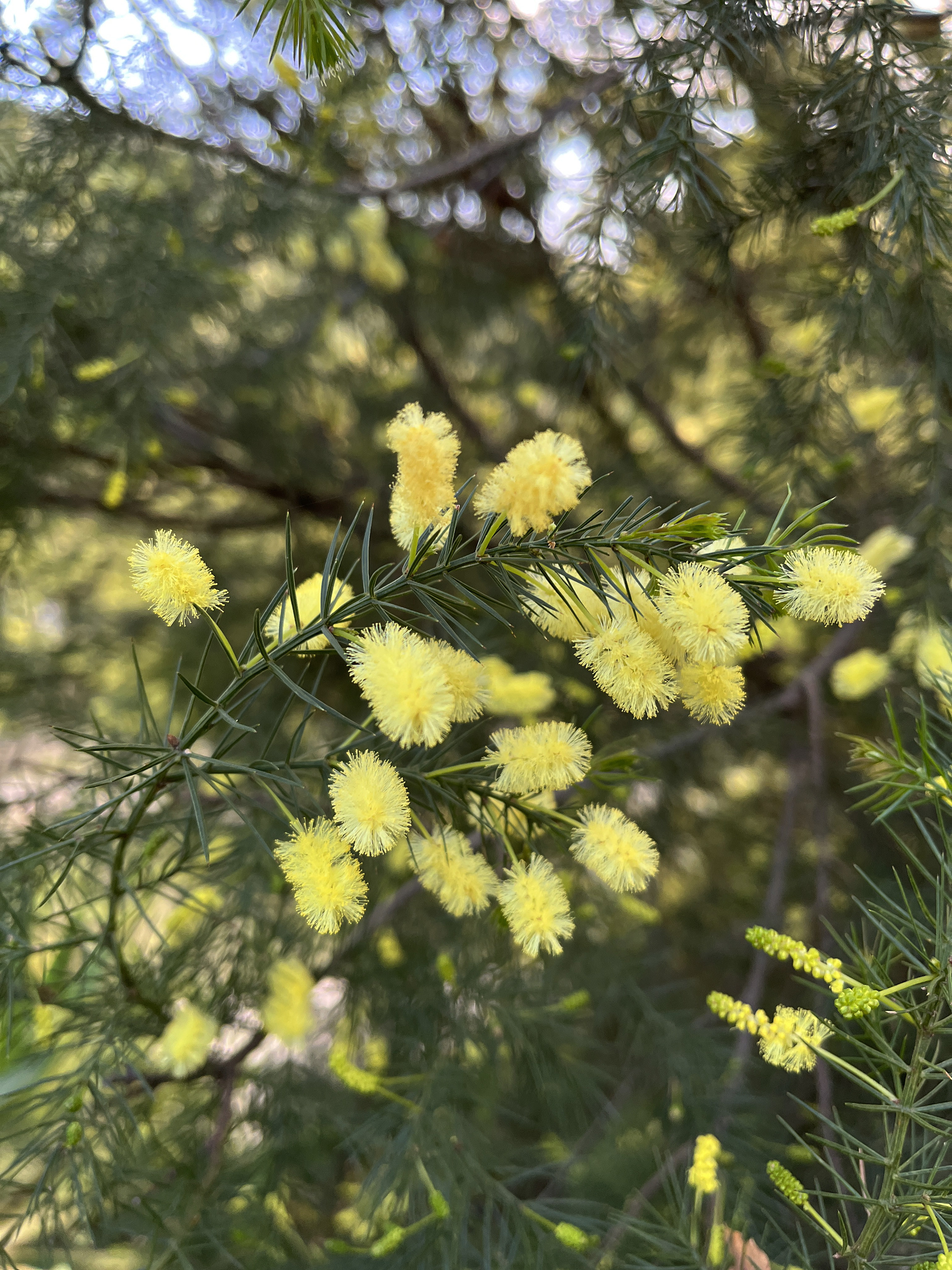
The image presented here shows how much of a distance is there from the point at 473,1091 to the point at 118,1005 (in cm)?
27

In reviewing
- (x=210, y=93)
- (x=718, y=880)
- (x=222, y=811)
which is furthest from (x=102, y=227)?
(x=718, y=880)

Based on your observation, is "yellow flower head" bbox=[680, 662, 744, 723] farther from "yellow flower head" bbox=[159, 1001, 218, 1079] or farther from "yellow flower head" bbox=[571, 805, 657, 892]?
"yellow flower head" bbox=[159, 1001, 218, 1079]

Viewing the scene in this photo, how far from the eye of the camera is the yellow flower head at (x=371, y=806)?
24 cm

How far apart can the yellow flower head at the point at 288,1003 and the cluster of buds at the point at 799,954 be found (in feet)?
1.07

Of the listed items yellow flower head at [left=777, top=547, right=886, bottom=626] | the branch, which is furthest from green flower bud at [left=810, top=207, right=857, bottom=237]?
the branch

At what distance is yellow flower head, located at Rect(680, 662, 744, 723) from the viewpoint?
0.26 metres

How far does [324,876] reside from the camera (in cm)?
25

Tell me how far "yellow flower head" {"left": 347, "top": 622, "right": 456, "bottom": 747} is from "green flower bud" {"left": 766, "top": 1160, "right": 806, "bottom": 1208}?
0.77ft

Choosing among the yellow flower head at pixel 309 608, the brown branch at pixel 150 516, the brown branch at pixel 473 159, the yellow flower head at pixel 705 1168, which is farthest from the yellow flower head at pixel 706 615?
the brown branch at pixel 150 516

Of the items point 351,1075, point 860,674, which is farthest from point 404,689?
point 860,674

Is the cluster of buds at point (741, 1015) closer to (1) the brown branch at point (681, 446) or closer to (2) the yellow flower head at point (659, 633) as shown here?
(2) the yellow flower head at point (659, 633)

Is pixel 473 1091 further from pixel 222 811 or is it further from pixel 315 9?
pixel 315 9

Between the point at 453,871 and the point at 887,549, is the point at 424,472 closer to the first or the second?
the point at 453,871

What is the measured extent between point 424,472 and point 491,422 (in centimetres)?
73
